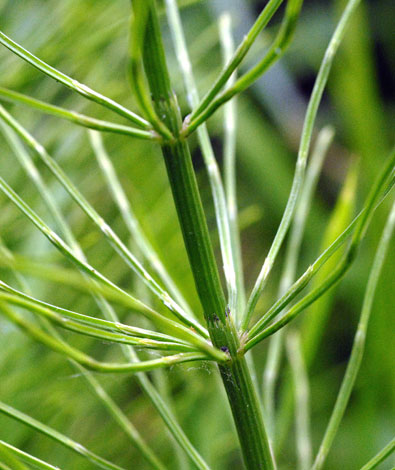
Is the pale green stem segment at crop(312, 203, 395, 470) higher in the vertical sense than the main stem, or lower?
lower

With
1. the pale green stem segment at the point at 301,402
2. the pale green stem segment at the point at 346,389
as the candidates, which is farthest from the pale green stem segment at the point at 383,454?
the pale green stem segment at the point at 301,402

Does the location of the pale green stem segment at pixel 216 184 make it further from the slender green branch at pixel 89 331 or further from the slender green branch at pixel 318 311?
the slender green branch at pixel 318 311

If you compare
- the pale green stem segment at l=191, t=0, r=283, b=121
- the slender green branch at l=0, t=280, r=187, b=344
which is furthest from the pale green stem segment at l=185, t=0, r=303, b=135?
the slender green branch at l=0, t=280, r=187, b=344

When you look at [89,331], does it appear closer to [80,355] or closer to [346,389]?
[80,355]

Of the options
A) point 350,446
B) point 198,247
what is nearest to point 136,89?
point 198,247

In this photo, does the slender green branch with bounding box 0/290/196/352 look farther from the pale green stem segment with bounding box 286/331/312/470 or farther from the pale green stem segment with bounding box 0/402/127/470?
the pale green stem segment with bounding box 286/331/312/470

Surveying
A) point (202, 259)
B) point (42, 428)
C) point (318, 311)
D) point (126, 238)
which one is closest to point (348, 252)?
point (202, 259)

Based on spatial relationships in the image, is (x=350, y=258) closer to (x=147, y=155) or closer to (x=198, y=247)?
(x=198, y=247)
